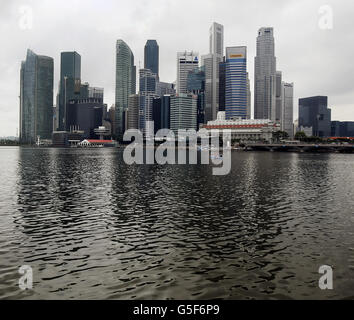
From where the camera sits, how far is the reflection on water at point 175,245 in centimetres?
1972

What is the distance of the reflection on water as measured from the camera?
64.7 ft

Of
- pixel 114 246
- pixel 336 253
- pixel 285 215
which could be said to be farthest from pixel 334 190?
pixel 114 246

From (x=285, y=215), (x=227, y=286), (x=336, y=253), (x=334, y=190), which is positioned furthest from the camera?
(x=334, y=190)

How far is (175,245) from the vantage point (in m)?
27.5

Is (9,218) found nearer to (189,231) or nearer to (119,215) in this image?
(119,215)

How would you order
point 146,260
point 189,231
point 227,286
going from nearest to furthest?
point 227,286, point 146,260, point 189,231

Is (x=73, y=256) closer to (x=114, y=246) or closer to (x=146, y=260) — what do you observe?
(x=114, y=246)
